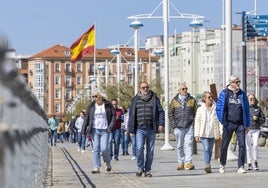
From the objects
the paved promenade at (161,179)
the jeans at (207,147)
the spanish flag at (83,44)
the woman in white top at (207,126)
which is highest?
the spanish flag at (83,44)

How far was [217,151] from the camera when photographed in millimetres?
23000

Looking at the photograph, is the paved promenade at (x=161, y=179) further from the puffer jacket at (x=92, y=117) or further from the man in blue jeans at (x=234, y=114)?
the puffer jacket at (x=92, y=117)

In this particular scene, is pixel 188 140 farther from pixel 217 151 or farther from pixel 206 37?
pixel 206 37

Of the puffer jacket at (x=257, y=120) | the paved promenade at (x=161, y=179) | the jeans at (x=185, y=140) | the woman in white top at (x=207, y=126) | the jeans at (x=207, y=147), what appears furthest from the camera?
the puffer jacket at (x=257, y=120)

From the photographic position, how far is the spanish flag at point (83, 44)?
59656mm

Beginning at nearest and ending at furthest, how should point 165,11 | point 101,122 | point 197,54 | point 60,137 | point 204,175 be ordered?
point 204,175 < point 101,122 < point 165,11 < point 60,137 < point 197,54

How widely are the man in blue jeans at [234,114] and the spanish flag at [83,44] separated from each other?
41.9 metres

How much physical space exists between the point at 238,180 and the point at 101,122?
391cm

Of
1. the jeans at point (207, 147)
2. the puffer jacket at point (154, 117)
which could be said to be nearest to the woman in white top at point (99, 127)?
the puffer jacket at point (154, 117)

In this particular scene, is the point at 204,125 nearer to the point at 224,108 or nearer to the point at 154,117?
the point at 224,108

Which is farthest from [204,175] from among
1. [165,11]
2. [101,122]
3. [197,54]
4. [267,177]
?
[197,54]

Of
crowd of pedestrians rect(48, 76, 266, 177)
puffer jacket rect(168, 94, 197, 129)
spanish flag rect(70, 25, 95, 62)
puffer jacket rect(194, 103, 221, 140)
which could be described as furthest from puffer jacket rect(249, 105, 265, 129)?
spanish flag rect(70, 25, 95, 62)

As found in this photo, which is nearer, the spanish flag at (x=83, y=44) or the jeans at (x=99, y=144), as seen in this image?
the jeans at (x=99, y=144)

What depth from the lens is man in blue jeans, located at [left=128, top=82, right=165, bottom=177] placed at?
16997mm
